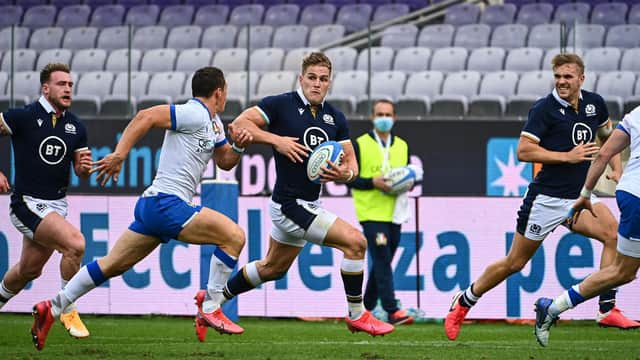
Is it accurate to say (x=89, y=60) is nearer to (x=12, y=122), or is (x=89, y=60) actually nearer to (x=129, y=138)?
(x=12, y=122)

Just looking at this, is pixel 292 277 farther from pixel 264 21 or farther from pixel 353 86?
pixel 264 21

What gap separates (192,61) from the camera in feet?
63.1

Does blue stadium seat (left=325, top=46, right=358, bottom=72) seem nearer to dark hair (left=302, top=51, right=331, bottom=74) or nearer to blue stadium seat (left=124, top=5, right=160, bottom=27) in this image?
blue stadium seat (left=124, top=5, right=160, bottom=27)

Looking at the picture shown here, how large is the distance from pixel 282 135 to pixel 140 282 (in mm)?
4360

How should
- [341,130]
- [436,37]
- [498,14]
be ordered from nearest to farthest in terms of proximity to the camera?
[341,130], [436,37], [498,14]

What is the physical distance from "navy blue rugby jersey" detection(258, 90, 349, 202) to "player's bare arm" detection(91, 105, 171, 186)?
954 mm

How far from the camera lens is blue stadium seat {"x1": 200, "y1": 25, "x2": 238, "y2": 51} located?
64.5 ft

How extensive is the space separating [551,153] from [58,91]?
Result: 14.0 feet

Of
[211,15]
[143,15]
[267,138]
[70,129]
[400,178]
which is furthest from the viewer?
[143,15]

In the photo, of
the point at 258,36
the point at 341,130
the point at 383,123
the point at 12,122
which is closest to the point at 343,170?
the point at 341,130

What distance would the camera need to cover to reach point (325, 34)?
2031cm

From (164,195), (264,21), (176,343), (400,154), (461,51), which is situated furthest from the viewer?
(264,21)

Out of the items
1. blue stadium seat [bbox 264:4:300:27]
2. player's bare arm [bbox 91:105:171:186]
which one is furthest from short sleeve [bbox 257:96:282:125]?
blue stadium seat [bbox 264:4:300:27]

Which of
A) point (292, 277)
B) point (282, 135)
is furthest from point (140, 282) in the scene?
point (282, 135)
